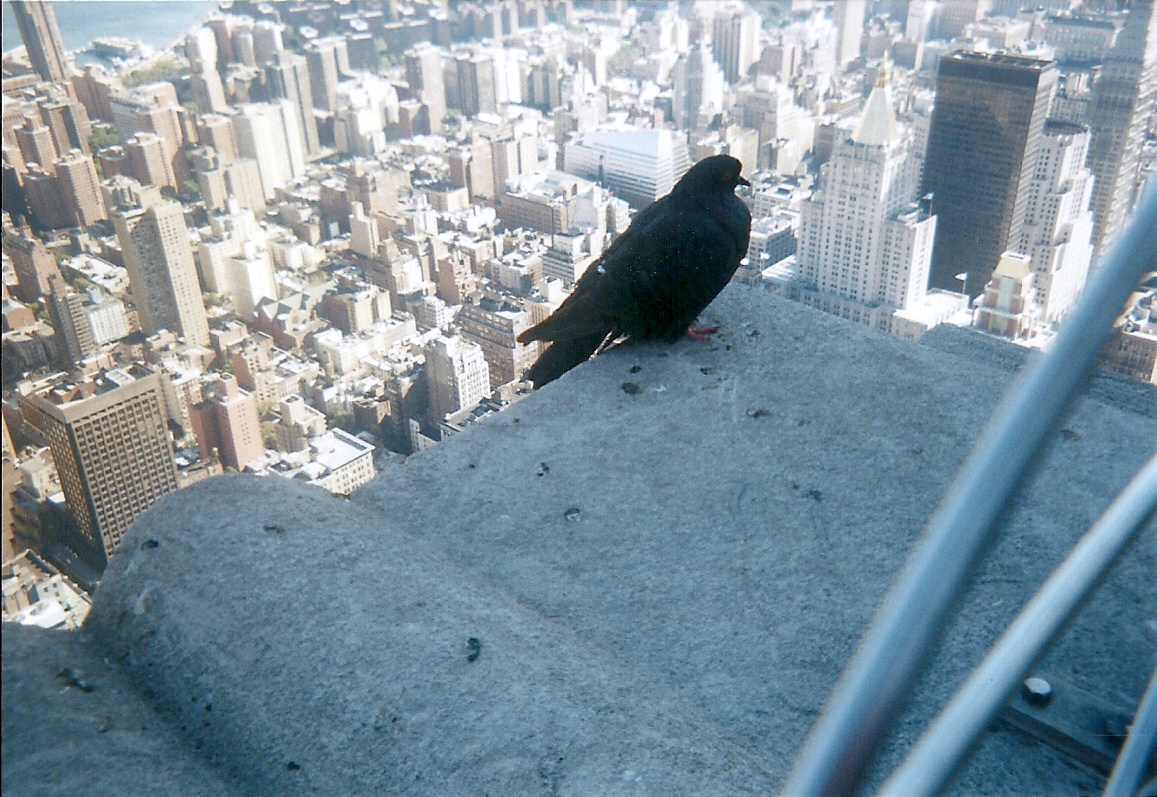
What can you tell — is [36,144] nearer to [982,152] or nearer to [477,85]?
[477,85]

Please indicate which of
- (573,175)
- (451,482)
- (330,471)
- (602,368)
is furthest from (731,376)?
(573,175)

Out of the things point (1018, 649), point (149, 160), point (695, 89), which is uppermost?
point (1018, 649)

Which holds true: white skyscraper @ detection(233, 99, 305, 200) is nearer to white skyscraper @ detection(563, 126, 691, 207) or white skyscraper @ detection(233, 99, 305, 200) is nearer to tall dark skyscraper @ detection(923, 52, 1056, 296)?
white skyscraper @ detection(563, 126, 691, 207)

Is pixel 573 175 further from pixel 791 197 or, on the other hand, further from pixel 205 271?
pixel 205 271

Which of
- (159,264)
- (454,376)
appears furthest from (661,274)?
(159,264)

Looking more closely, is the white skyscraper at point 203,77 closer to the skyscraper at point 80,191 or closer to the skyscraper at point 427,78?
the skyscraper at point 427,78

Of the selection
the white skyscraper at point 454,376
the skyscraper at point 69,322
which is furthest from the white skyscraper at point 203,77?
the white skyscraper at point 454,376
